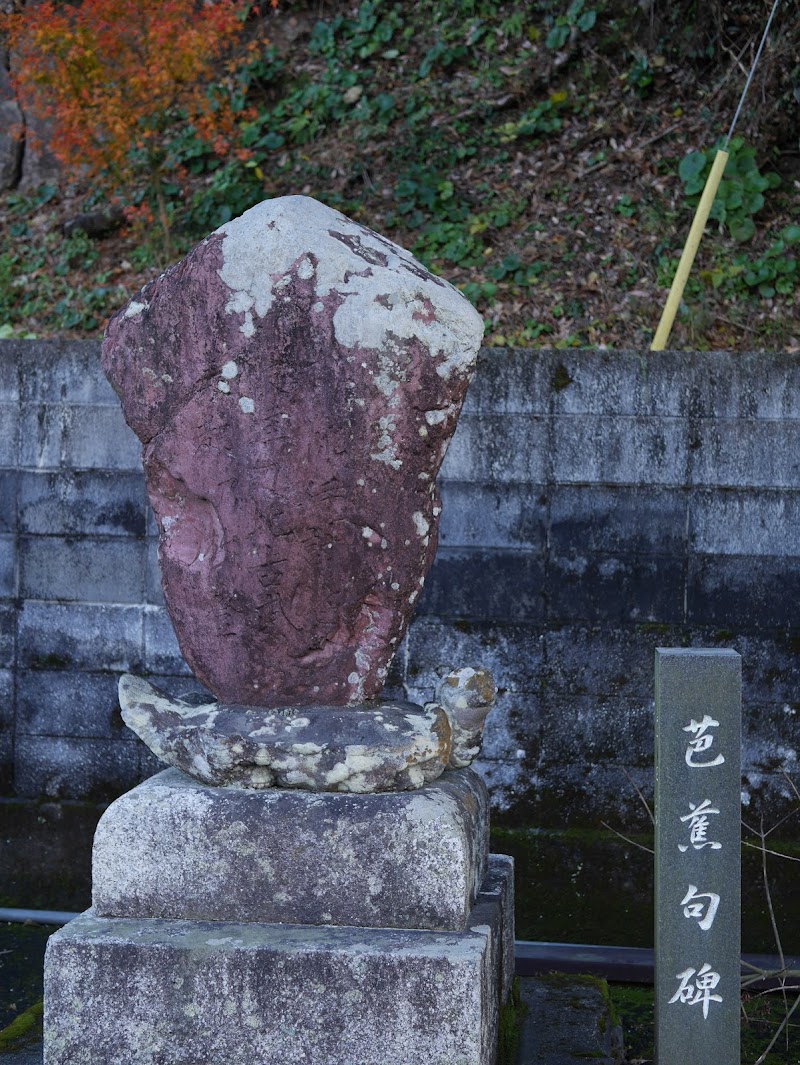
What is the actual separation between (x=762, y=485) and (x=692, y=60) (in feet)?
13.3

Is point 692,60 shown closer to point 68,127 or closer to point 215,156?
point 215,156

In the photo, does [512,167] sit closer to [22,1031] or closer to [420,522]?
[420,522]

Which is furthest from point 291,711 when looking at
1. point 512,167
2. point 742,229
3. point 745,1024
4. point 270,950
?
point 512,167

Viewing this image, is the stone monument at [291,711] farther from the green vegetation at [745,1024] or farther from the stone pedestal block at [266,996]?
the green vegetation at [745,1024]

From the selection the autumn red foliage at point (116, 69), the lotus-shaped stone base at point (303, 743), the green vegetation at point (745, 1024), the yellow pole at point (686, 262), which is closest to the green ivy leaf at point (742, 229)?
the yellow pole at point (686, 262)

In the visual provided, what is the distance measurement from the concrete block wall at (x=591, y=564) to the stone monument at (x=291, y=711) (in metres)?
2.00

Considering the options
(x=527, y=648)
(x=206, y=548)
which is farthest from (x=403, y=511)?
(x=527, y=648)

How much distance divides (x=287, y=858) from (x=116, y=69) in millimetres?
6075

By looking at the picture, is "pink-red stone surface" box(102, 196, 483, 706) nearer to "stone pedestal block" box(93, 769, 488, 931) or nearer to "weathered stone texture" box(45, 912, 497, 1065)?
"stone pedestal block" box(93, 769, 488, 931)

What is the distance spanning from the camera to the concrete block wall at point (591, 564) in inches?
196

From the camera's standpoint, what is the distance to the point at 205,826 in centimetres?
281

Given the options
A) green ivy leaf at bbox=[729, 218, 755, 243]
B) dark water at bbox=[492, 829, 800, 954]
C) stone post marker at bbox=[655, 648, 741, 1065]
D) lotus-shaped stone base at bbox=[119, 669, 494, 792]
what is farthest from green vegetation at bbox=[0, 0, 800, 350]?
lotus-shaped stone base at bbox=[119, 669, 494, 792]

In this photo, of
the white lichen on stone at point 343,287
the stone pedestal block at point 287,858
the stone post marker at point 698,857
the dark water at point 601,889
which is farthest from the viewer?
the dark water at point 601,889

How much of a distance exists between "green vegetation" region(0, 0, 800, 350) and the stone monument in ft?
12.2
